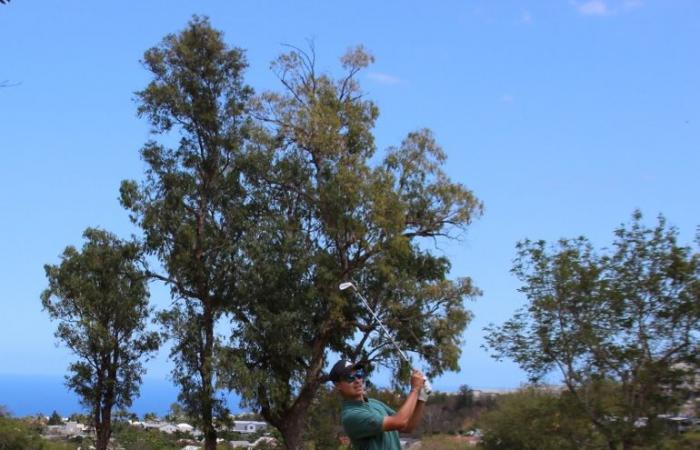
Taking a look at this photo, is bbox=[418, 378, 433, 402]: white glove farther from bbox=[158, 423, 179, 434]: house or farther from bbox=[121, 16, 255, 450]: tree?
bbox=[158, 423, 179, 434]: house

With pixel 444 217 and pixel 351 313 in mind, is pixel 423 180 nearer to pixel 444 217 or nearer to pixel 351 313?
pixel 444 217

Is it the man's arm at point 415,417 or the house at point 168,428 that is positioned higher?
the house at point 168,428

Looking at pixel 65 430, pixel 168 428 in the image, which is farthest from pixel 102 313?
pixel 65 430

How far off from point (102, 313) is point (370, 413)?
933 inches

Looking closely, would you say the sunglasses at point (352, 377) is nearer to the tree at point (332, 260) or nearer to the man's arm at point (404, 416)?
the man's arm at point (404, 416)

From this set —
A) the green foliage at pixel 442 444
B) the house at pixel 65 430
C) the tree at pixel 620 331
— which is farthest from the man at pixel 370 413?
the house at pixel 65 430

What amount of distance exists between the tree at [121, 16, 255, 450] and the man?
20.6m

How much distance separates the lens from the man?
505cm

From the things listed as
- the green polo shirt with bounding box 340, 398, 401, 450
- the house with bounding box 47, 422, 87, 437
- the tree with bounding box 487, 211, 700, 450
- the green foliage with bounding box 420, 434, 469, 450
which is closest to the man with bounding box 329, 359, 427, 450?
the green polo shirt with bounding box 340, 398, 401, 450

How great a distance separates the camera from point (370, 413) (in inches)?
201

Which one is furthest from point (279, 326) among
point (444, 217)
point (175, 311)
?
point (444, 217)

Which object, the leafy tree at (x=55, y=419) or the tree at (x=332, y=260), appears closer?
the tree at (x=332, y=260)

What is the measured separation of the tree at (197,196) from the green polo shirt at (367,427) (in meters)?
20.7

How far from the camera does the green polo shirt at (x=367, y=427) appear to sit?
507 centimetres
